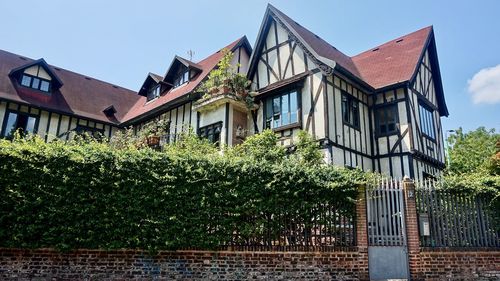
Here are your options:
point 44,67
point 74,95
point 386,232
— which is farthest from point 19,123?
point 386,232

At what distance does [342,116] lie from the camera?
50.2 feet

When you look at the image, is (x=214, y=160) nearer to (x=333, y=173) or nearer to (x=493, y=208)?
(x=333, y=173)

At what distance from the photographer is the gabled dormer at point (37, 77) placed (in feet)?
67.9

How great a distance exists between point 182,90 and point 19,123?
8705 millimetres

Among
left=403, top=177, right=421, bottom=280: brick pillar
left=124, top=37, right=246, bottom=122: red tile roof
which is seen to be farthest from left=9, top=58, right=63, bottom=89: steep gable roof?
left=403, top=177, right=421, bottom=280: brick pillar

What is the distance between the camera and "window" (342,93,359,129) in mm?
15570

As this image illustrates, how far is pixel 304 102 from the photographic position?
15.3 meters

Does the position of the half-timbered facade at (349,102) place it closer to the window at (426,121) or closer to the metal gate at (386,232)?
the window at (426,121)

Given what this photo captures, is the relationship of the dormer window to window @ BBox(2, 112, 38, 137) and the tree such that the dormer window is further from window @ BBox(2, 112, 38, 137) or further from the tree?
the tree

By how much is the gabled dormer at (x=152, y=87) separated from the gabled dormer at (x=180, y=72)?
617 mm

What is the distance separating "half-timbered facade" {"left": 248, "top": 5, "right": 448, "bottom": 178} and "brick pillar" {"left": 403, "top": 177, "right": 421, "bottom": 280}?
4.59 meters

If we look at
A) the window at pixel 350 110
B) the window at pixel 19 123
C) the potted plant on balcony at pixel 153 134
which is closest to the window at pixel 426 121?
the window at pixel 350 110

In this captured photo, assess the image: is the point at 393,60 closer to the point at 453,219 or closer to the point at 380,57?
the point at 380,57

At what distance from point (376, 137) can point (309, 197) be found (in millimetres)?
8711
